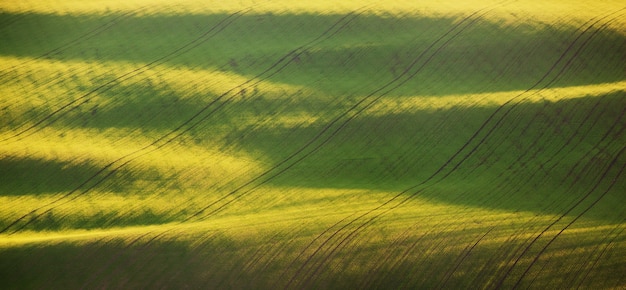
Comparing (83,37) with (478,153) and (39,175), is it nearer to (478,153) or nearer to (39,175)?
(39,175)

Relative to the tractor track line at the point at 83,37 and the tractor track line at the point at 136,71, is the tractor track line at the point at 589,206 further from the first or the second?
the tractor track line at the point at 83,37

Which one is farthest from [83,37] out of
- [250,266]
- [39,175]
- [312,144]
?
[250,266]

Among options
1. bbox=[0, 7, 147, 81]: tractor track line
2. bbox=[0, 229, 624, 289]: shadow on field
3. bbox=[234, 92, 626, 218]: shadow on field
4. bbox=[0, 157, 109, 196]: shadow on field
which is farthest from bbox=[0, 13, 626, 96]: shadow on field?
bbox=[0, 229, 624, 289]: shadow on field

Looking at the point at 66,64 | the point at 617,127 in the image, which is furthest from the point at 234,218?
the point at 617,127

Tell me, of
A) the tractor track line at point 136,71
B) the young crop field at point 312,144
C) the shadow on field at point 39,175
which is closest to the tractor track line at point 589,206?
the young crop field at point 312,144

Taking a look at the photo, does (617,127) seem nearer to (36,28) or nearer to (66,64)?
(66,64)

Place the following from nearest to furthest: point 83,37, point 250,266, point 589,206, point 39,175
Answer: point 250,266
point 589,206
point 39,175
point 83,37
